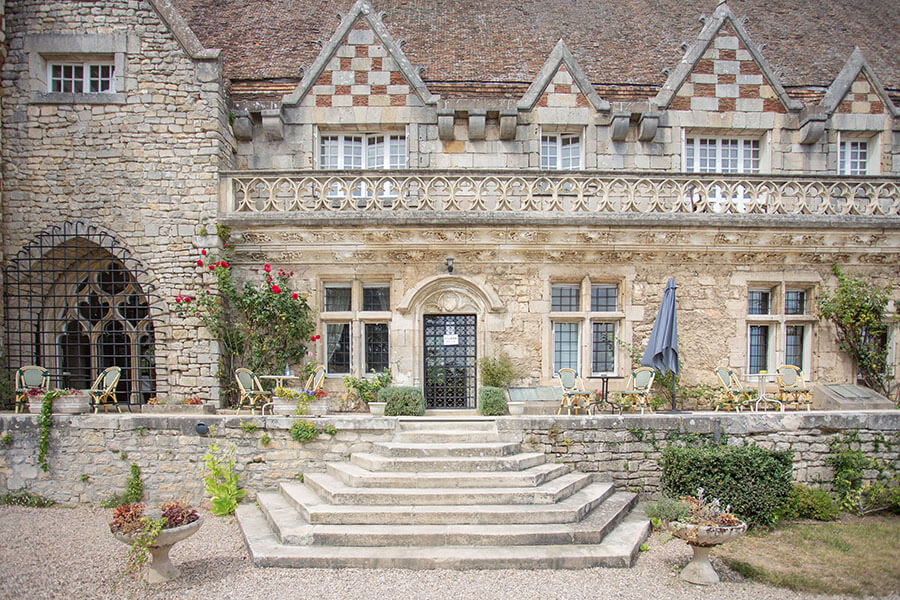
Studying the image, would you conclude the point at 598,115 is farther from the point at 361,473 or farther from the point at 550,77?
the point at 361,473

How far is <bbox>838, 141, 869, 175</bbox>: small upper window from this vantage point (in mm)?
11422

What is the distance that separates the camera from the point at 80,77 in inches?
401

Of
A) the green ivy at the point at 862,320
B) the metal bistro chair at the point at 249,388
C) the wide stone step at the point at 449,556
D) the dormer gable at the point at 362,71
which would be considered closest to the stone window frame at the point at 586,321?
the green ivy at the point at 862,320

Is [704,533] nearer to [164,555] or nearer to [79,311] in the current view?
[164,555]

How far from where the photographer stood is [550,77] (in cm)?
1083

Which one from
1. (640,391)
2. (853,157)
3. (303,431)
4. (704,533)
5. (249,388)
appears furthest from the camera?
(853,157)

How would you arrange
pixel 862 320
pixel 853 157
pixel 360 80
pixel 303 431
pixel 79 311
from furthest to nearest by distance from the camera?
pixel 853 157, pixel 360 80, pixel 79 311, pixel 862 320, pixel 303 431

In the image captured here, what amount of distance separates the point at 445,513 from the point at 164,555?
3.14 meters

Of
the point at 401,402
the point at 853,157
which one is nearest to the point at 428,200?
the point at 401,402

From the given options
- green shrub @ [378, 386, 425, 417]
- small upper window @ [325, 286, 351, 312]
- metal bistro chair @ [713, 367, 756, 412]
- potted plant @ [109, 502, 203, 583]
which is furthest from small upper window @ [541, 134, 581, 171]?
potted plant @ [109, 502, 203, 583]

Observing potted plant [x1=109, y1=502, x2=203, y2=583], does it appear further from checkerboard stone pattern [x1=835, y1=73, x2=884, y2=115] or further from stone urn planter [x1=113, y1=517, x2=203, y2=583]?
checkerboard stone pattern [x1=835, y1=73, x2=884, y2=115]

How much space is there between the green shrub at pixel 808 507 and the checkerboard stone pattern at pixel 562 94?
7.74 meters

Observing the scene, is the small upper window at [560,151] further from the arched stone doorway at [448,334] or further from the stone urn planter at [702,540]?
the stone urn planter at [702,540]

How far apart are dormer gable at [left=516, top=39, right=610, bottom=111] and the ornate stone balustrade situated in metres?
1.83
